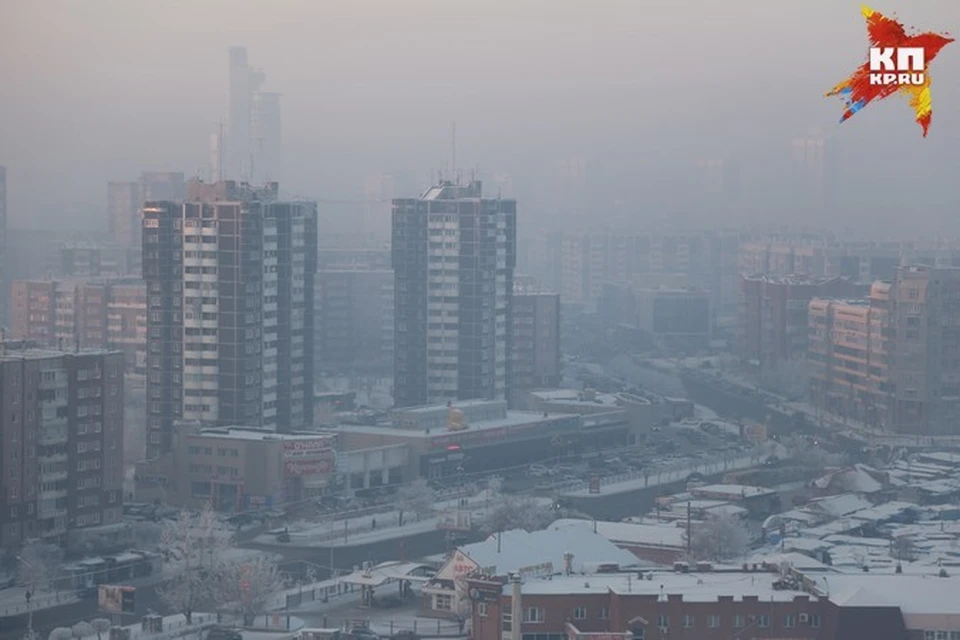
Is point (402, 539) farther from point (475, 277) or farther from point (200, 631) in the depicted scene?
point (475, 277)

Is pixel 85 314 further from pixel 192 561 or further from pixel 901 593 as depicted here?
pixel 901 593

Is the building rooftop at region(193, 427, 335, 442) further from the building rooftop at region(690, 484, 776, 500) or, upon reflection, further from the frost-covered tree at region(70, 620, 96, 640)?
the frost-covered tree at region(70, 620, 96, 640)

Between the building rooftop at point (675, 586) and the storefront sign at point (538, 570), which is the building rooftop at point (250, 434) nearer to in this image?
the storefront sign at point (538, 570)

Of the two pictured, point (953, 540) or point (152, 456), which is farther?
point (152, 456)


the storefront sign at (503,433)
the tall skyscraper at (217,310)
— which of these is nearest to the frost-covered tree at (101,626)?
the tall skyscraper at (217,310)

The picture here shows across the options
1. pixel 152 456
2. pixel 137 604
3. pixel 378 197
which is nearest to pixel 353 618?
pixel 137 604

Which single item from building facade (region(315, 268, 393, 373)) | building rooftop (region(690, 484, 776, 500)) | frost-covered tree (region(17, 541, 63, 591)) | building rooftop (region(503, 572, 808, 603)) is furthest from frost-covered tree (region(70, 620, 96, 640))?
building facade (region(315, 268, 393, 373))

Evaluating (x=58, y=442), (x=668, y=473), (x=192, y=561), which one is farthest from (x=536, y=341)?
(x=192, y=561)
